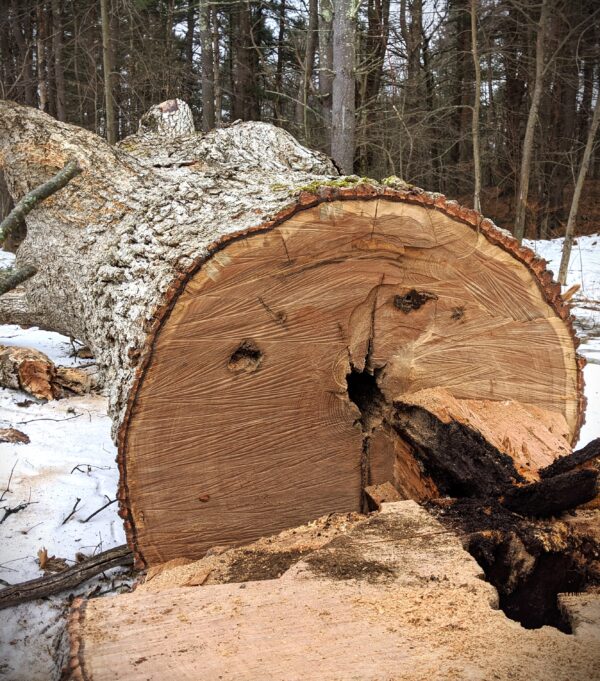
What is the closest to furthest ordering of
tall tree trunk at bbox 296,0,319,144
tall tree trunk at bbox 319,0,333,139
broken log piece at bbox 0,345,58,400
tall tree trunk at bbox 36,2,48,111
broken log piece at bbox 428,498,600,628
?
broken log piece at bbox 428,498,600,628, broken log piece at bbox 0,345,58,400, tall tree trunk at bbox 319,0,333,139, tall tree trunk at bbox 296,0,319,144, tall tree trunk at bbox 36,2,48,111

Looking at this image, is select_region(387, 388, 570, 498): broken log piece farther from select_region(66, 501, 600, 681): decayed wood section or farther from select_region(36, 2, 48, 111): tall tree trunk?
select_region(36, 2, 48, 111): tall tree trunk

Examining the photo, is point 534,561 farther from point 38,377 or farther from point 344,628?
point 38,377

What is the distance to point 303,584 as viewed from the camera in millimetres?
1221

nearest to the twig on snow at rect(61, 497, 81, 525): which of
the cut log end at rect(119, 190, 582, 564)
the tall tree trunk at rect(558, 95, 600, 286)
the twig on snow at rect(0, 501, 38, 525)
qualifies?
the twig on snow at rect(0, 501, 38, 525)

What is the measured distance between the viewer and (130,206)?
107 inches

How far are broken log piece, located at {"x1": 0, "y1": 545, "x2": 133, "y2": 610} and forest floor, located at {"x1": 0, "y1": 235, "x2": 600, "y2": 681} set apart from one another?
58mm

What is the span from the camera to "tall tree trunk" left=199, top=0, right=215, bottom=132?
992 cm

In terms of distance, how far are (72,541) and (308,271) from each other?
150 cm

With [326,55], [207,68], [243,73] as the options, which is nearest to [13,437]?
[326,55]

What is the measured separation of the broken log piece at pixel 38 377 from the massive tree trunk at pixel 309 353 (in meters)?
1.98

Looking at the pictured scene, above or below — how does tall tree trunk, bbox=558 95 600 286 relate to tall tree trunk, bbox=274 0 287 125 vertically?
below

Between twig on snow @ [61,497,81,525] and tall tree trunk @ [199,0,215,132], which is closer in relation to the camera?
twig on snow @ [61,497,81,525]

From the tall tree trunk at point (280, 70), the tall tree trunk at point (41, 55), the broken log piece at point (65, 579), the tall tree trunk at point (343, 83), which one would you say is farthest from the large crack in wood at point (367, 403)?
the tall tree trunk at point (41, 55)

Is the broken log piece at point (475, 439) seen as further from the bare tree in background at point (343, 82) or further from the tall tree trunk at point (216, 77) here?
the tall tree trunk at point (216, 77)
